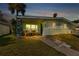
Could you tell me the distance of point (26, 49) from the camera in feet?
10.4

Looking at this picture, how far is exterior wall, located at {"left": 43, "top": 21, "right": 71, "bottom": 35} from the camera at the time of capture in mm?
3172

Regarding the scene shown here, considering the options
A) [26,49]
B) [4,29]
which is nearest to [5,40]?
[4,29]

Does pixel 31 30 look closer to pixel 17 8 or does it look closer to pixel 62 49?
pixel 17 8

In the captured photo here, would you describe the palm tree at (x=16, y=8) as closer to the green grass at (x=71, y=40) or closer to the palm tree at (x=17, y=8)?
the palm tree at (x=17, y=8)

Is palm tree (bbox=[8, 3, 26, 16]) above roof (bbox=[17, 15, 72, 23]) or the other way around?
above

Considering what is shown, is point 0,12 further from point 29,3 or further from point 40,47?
point 40,47

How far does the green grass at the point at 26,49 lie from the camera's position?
10.3 feet

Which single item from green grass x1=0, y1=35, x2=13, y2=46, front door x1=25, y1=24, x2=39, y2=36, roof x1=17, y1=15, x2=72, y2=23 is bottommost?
green grass x1=0, y1=35, x2=13, y2=46

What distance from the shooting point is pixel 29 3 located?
316 cm

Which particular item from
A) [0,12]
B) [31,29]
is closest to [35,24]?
[31,29]

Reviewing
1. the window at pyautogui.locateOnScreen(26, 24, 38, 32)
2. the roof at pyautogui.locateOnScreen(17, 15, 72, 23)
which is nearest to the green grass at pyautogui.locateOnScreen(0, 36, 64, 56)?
the window at pyautogui.locateOnScreen(26, 24, 38, 32)

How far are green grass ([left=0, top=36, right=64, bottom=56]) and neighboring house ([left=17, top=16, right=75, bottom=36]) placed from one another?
6.9 inches

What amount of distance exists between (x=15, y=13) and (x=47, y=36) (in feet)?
1.72

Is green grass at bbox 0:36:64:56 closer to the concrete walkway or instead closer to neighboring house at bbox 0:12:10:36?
the concrete walkway
